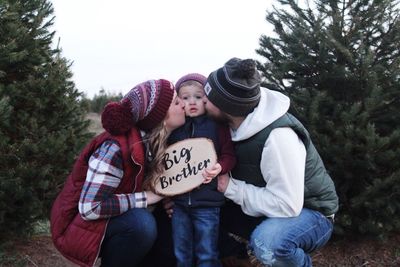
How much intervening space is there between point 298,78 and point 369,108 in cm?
65

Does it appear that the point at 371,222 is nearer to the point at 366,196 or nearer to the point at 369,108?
the point at 366,196

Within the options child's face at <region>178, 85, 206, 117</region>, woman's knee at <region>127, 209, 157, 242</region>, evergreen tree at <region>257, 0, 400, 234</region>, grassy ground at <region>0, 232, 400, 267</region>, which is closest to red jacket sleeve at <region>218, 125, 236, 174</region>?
child's face at <region>178, 85, 206, 117</region>

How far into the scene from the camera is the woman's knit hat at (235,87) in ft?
10.1

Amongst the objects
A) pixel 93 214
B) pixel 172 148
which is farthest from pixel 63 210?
pixel 172 148

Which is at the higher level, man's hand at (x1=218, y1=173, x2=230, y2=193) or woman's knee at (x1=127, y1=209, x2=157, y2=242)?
man's hand at (x1=218, y1=173, x2=230, y2=193)

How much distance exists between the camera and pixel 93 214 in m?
2.96

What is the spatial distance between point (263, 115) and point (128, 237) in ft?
3.27

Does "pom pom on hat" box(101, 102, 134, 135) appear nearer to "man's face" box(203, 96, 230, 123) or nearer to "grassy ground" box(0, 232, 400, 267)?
"man's face" box(203, 96, 230, 123)

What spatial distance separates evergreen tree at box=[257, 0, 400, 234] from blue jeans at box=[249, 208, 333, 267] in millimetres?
953

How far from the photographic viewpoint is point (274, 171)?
3.04 m

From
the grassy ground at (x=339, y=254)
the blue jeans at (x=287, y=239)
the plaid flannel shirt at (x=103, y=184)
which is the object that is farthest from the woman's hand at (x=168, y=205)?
the grassy ground at (x=339, y=254)

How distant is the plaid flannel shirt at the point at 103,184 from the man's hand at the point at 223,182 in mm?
573

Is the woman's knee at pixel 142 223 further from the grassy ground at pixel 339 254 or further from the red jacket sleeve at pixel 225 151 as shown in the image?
the grassy ground at pixel 339 254

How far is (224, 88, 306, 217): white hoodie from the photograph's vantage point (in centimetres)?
302
